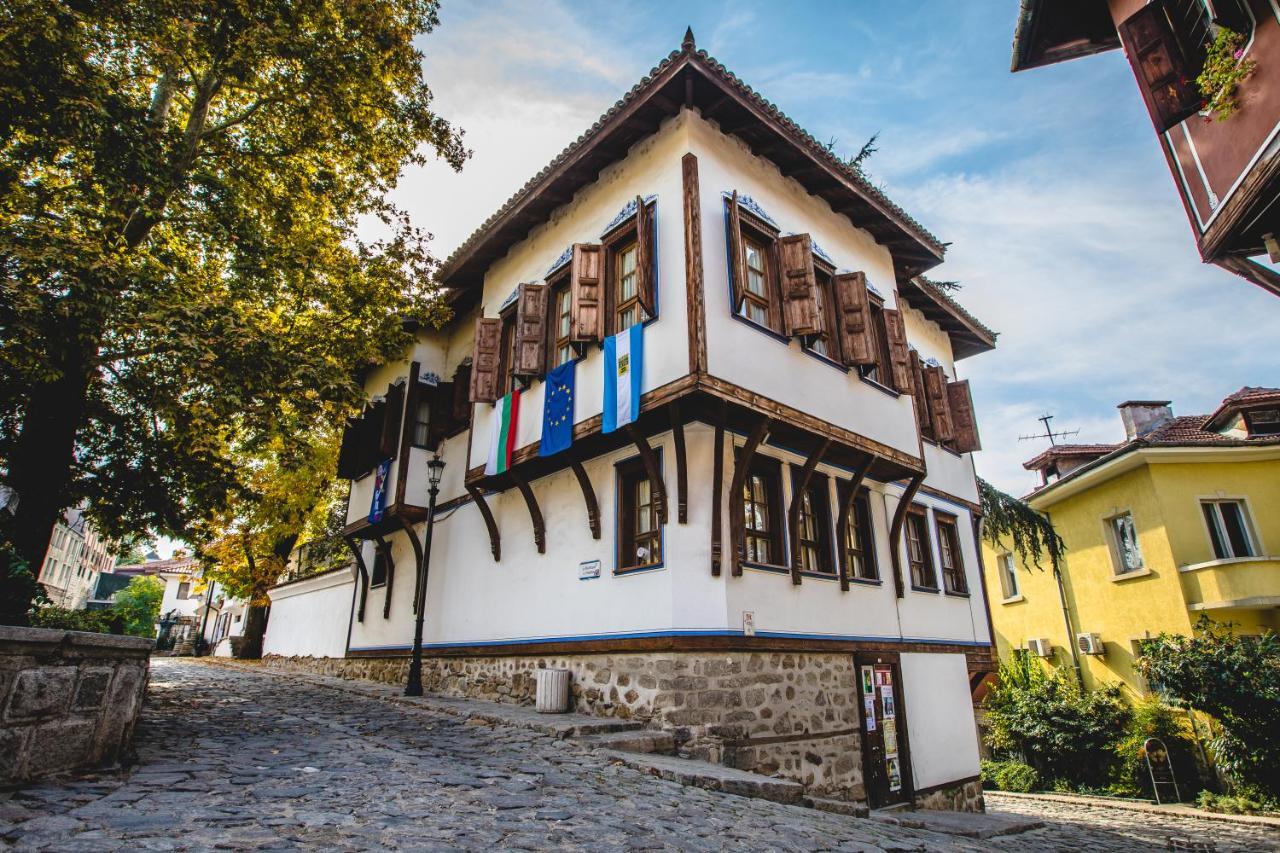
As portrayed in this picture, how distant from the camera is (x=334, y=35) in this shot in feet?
29.7

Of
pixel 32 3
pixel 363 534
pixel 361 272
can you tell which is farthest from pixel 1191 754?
pixel 32 3

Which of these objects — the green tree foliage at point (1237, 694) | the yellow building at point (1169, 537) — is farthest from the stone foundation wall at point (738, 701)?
the yellow building at point (1169, 537)

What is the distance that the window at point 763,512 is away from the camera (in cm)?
833

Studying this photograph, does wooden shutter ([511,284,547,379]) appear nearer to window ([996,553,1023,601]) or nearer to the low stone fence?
the low stone fence

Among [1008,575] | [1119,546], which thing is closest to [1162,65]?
[1119,546]

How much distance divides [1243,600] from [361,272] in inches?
728

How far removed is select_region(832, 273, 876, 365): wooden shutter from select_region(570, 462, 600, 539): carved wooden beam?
4.13 meters

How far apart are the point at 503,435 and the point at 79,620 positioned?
5235 mm

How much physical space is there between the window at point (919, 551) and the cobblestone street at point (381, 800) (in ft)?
13.8

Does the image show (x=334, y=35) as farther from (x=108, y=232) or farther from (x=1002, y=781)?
(x=1002, y=781)

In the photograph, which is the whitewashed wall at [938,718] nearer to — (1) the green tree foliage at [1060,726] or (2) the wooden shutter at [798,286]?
(2) the wooden shutter at [798,286]

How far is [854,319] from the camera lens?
9719 mm

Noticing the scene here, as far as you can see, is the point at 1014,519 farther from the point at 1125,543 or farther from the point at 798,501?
the point at 798,501

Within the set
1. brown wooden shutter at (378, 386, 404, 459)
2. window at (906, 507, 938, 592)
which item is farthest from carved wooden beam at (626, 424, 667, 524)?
brown wooden shutter at (378, 386, 404, 459)
